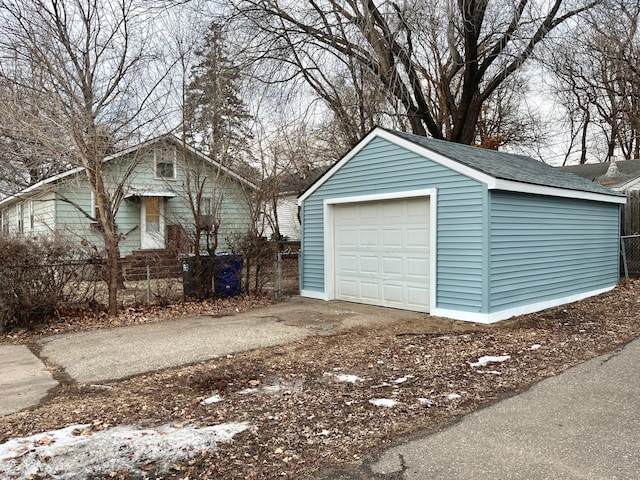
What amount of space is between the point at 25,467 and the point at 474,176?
6.59m

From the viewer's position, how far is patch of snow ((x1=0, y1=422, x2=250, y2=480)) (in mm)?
2963

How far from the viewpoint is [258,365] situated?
210 inches

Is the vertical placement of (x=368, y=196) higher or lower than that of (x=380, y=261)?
higher

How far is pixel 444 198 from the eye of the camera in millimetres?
7914

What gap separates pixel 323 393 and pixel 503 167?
596cm

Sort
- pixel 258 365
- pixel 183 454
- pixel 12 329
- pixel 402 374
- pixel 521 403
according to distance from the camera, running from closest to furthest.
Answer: pixel 183 454
pixel 521 403
pixel 402 374
pixel 258 365
pixel 12 329

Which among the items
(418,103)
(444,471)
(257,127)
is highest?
(418,103)

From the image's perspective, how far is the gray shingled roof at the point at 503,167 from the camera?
7.70 metres

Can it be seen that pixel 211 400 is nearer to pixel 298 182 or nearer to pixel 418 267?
pixel 418 267

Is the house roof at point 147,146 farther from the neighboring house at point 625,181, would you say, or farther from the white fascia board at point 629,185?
the white fascia board at point 629,185

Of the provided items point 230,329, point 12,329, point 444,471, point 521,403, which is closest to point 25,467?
point 444,471

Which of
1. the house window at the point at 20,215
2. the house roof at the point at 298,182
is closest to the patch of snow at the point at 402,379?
the house roof at the point at 298,182

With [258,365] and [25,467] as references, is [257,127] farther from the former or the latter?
[25,467]

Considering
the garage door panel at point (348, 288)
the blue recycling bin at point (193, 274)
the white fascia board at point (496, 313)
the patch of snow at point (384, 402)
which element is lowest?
the patch of snow at point (384, 402)
